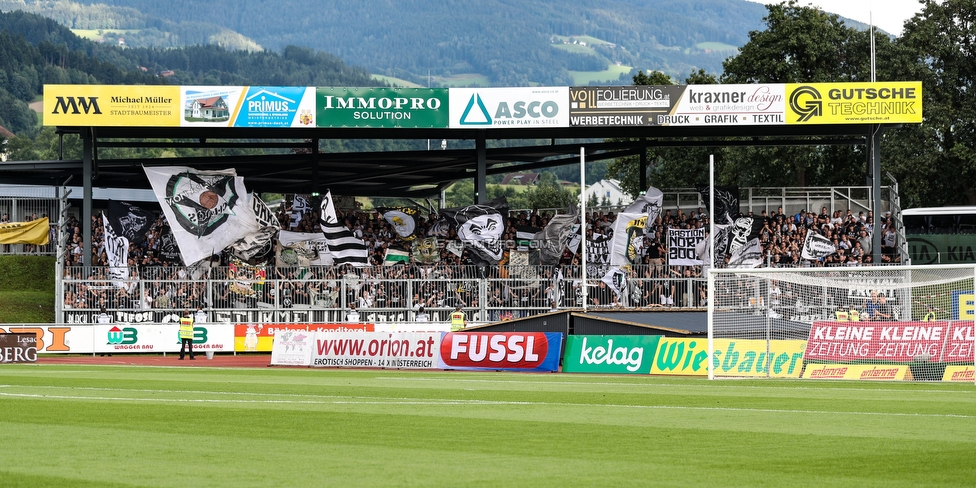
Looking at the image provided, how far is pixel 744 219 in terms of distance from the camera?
141 ft

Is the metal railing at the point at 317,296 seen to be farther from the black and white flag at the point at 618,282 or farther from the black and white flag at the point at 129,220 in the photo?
the black and white flag at the point at 129,220

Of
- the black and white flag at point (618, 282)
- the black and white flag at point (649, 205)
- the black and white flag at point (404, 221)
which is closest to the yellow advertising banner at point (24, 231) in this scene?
the black and white flag at point (404, 221)

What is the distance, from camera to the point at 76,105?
41750 millimetres

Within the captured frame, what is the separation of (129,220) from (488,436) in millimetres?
34051

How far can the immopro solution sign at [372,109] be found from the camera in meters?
42.6

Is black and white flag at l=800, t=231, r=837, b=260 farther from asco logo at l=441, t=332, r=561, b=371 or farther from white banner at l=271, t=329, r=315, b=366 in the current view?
white banner at l=271, t=329, r=315, b=366

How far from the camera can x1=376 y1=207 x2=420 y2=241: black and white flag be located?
149 ft

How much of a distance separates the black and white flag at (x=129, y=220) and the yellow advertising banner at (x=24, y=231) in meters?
5.67

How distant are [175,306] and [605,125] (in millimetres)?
16701

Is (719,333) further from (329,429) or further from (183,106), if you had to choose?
(183,106)

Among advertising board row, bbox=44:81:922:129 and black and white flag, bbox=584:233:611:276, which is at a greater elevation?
advertising board row, bbox=44:81:922:129

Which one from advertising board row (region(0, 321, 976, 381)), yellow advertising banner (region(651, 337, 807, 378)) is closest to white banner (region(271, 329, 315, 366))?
advertising board row (region(0, 321, 976, 381))

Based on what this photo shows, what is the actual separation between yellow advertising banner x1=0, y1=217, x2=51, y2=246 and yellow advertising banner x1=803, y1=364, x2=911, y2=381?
110 ft

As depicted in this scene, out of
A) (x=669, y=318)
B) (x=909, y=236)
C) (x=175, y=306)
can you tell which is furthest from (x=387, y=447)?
(x=909, y=236)
